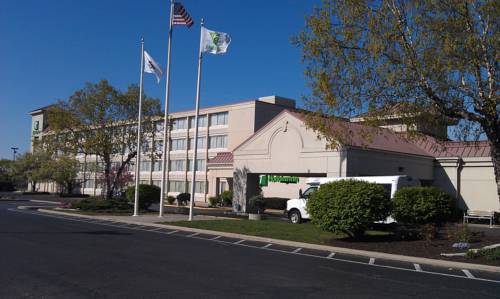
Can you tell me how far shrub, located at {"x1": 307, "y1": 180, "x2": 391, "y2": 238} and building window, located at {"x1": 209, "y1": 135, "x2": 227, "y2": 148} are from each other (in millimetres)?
40457

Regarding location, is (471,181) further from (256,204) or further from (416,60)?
(416,60)

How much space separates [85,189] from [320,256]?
69347 millimetres

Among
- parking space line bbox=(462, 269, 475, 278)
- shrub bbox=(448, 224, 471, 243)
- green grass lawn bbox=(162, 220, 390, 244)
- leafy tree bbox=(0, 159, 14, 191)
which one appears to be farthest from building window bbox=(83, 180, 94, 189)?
parking space line bbox=(462, 269, 475, 278)

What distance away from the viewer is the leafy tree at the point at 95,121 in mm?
35125

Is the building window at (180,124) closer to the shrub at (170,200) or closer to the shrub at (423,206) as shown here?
the shrub at (170,200)

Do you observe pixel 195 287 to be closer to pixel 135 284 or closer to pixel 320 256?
pixel 135 284

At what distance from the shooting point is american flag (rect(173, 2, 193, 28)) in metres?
26.2

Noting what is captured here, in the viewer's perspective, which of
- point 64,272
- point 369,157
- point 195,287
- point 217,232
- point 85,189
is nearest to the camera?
point 195,287

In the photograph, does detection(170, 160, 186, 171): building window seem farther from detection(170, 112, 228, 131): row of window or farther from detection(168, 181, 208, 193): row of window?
detection(170, 112, 228, 131): row of window

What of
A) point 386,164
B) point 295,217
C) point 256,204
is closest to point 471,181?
point 386,164

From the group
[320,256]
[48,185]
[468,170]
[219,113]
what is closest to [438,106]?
[320,256]

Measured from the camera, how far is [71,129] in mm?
35969

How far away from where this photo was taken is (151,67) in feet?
91.4

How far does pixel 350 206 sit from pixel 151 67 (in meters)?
15.5
